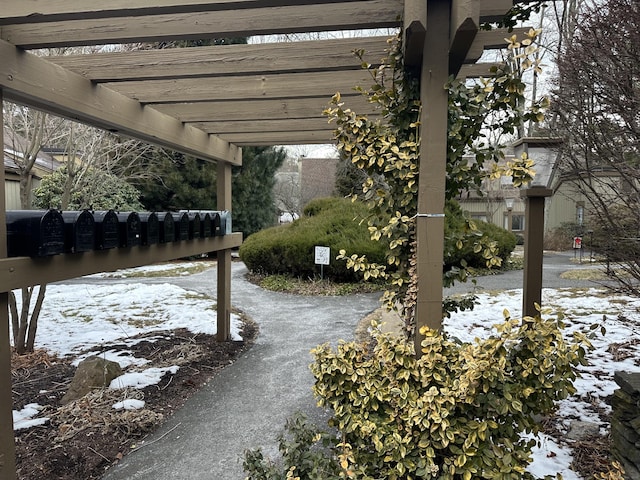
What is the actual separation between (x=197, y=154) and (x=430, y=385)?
3.37 metres

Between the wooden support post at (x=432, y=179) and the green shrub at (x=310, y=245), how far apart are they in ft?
19.6

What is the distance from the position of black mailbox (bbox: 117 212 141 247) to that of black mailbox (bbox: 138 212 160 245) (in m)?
0.06

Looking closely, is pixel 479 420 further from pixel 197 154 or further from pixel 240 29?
pixel 197 154

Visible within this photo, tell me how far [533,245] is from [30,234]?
9.21ft

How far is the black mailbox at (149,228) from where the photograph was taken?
9.68ft

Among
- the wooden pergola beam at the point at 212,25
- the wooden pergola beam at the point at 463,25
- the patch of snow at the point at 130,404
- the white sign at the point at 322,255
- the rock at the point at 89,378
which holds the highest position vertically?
the wooden pergola beam at the point at 212,25

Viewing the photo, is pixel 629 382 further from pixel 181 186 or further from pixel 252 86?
pixel 181 186

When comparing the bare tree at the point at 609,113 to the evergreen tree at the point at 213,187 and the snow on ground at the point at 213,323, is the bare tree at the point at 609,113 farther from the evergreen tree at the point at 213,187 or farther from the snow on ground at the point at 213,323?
the evergreen tree at the point at 213,187

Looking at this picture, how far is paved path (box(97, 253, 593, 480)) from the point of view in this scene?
2.34 metres

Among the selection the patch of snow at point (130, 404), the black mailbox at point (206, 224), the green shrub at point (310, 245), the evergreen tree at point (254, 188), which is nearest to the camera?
the patch of snow at point (130, 404)

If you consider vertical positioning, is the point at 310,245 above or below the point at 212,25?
below

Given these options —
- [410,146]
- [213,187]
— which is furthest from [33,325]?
[213,187]

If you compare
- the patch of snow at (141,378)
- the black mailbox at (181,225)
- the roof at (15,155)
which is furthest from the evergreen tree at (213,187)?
the patch of snow at (141,378)

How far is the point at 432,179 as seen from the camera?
5.39 ft
